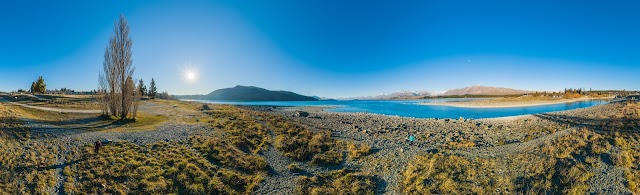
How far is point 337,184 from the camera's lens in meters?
20.0

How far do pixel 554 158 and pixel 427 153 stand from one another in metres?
8.87

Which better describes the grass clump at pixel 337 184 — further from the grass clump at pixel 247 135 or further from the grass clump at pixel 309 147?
the grass clump at pixel 247 135

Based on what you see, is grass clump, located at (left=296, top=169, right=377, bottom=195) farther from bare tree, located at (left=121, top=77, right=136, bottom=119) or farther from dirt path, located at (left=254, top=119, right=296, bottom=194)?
bare tree, located at (left=121, top=77, right=136, bottom=119)

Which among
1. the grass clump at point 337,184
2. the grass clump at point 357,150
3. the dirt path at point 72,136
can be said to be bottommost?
the grass clump at point 337,184

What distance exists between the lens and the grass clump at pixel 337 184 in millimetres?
18984

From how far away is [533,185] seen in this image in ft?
58.3

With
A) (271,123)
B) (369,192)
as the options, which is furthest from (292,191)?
(271,123)

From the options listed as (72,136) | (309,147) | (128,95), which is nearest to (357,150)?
(309,147)

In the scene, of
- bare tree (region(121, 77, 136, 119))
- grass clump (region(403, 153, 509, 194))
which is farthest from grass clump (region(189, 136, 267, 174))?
bare tree (region(121, 77, 136, 119))

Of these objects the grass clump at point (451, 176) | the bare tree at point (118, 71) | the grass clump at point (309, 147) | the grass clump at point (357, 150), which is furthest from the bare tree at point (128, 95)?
the grass clump at point (451, 176)

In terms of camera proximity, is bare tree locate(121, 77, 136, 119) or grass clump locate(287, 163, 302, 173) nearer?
grass clump locate(287, 163, 302, 173)

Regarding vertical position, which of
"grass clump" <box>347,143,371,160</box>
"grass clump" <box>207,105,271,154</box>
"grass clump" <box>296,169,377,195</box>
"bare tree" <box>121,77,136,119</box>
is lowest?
"grass clump" <box>296,169,377,195</box>

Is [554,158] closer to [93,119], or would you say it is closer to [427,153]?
[427,153]

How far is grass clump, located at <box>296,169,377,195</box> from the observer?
62.3 feet
